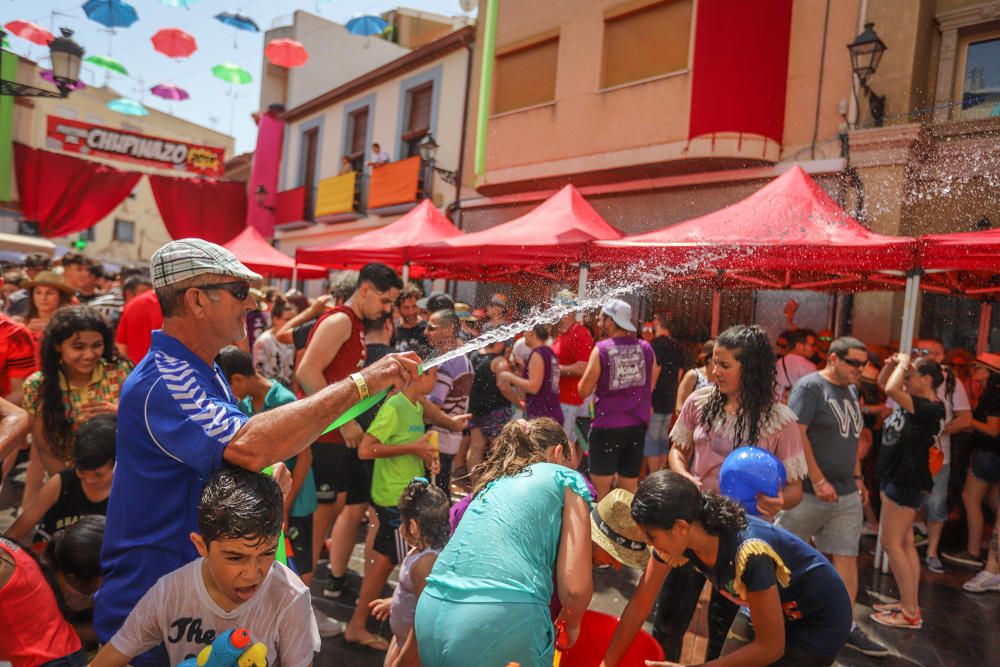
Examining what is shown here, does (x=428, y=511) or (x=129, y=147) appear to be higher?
(x=129, y=147)

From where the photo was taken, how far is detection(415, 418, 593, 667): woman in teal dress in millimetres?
1861

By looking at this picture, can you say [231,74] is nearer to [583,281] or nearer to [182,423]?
[583,281]

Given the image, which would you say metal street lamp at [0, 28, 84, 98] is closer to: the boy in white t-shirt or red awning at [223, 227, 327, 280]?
red awning at [223, 227, 327, 280]

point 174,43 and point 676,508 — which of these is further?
point 174,43

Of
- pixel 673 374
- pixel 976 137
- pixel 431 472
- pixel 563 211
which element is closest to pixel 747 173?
pixel 976 137

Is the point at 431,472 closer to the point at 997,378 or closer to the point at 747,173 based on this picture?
the point at 997,378

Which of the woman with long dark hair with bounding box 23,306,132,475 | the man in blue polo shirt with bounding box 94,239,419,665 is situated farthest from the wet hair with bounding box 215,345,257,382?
the man in blue polo shirt with bounding box 94,239,419,665

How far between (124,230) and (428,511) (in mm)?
36339

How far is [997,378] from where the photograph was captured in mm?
5383

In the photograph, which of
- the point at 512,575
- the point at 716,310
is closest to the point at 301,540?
the point at 512,575

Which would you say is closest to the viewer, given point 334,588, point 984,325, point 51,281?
point 334,588

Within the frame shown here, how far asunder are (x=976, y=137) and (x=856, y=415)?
4909mm

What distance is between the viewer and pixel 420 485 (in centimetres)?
288

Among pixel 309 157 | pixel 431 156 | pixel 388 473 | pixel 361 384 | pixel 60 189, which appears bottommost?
pixel 388 473
